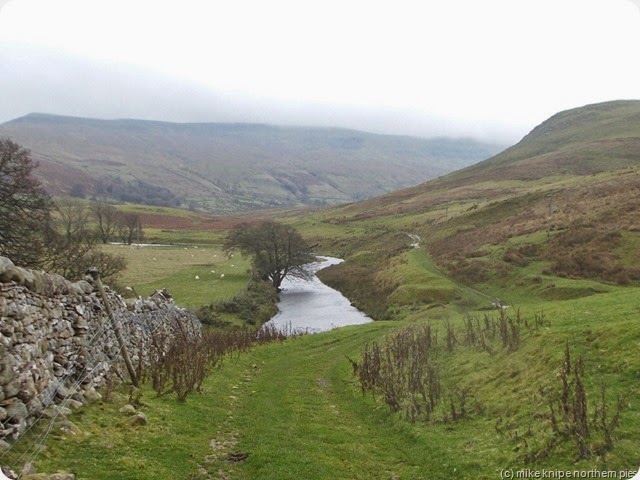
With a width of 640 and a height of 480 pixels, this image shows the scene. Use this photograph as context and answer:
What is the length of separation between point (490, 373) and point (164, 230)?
6036 inches

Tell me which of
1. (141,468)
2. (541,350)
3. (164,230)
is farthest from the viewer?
(164,230)

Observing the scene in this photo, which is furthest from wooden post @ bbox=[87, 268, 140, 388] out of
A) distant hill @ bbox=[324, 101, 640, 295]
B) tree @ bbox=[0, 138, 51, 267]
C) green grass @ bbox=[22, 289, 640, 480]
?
distant hill @ bbox=[324, 101, 640, 295]

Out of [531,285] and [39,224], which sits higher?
[39,224]

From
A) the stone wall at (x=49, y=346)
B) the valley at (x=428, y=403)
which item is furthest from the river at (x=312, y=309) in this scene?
the stone wall at (x=49, y=346)

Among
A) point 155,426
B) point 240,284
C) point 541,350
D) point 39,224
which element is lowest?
point 240,284

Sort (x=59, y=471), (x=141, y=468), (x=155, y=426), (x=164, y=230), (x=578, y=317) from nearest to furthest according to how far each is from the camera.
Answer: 1. (x=59, y=471)
2. (x=141, y=468)
3. (x=155, y=426)
4. (x=578, y=317)
5. (x=164, y=230)

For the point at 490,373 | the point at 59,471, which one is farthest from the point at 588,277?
the point at 59,471

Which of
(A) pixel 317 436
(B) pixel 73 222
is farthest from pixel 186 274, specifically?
(A) pixel 317 436

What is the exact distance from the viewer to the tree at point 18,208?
3303 centimetres

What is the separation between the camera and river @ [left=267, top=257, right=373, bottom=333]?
59.1 metres

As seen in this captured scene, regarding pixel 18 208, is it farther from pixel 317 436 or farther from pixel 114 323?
pixel 317 436

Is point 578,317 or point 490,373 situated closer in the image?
point 490,373

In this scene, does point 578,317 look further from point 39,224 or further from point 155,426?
point 39,224

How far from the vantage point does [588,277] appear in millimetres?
48562
